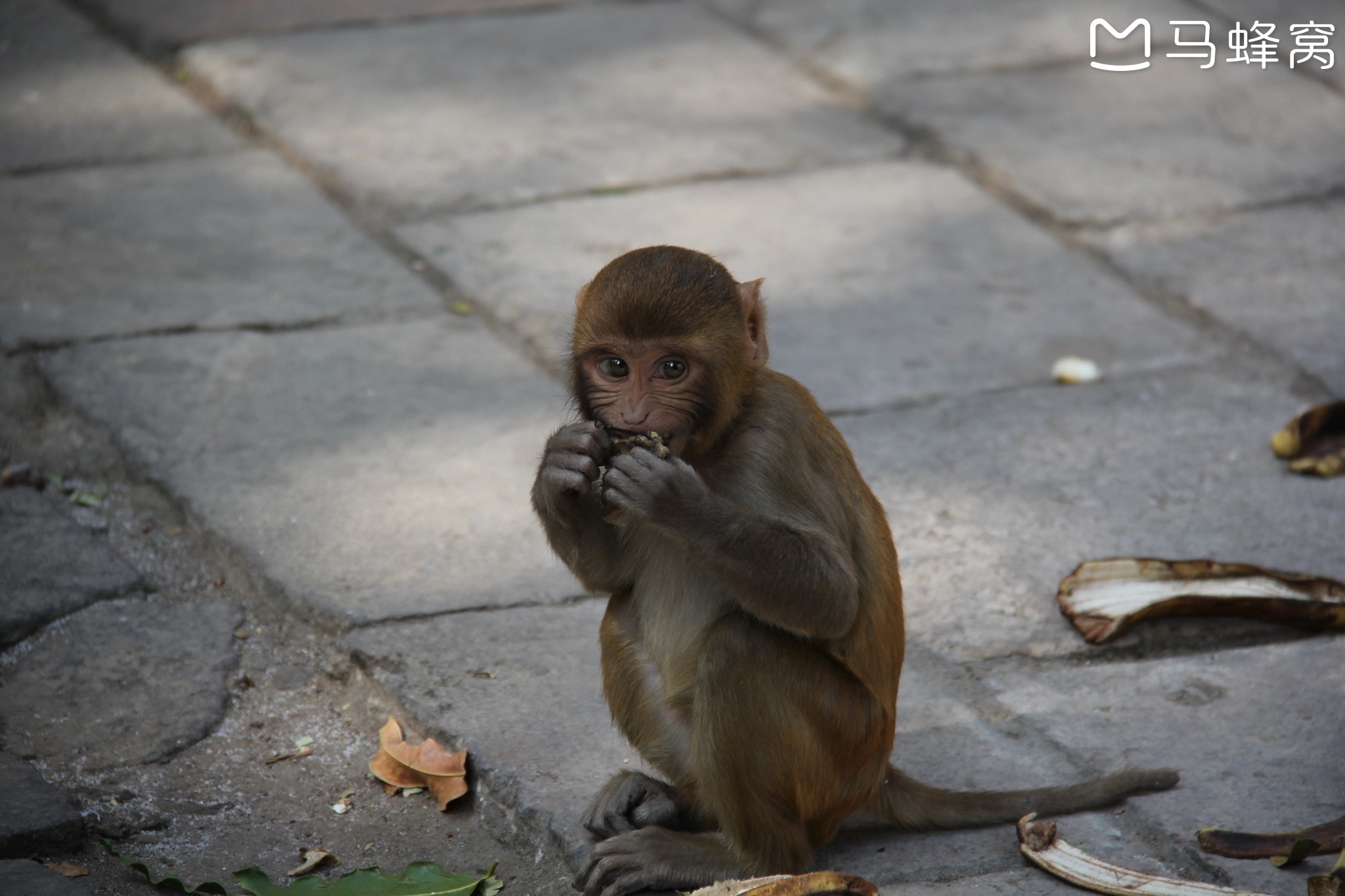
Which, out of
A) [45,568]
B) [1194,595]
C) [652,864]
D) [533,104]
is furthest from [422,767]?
[533,104]

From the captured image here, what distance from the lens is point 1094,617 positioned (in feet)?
13.4

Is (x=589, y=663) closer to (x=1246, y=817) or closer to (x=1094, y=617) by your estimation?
(x=1094, y=617)

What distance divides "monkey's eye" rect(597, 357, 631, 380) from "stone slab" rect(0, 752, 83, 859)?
59.8 inches

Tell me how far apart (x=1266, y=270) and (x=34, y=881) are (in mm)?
4967

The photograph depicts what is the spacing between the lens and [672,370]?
319 cm

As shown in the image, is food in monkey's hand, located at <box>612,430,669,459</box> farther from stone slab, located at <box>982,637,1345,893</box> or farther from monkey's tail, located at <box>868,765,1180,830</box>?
stone slab, located at <box>982,637,1345,893</box>

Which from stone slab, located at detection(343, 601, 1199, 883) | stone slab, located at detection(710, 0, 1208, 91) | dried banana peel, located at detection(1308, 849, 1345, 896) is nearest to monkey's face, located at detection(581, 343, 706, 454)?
stone slab, located at detection(343, 601, 1199, 883)

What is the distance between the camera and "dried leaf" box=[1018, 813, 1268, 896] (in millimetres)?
3102

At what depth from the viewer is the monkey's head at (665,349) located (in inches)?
125

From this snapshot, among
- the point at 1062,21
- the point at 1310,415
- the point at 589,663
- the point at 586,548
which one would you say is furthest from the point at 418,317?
the point at 1062,21

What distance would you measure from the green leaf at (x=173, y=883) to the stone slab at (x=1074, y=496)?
189cm

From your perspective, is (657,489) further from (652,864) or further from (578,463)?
(652,864)

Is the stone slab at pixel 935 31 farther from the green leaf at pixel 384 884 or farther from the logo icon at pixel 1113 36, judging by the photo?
the green leaf at pixel 384 884

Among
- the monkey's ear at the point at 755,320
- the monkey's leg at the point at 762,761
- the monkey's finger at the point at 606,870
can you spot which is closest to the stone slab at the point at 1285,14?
the monkey's ear at the point at 755,320
